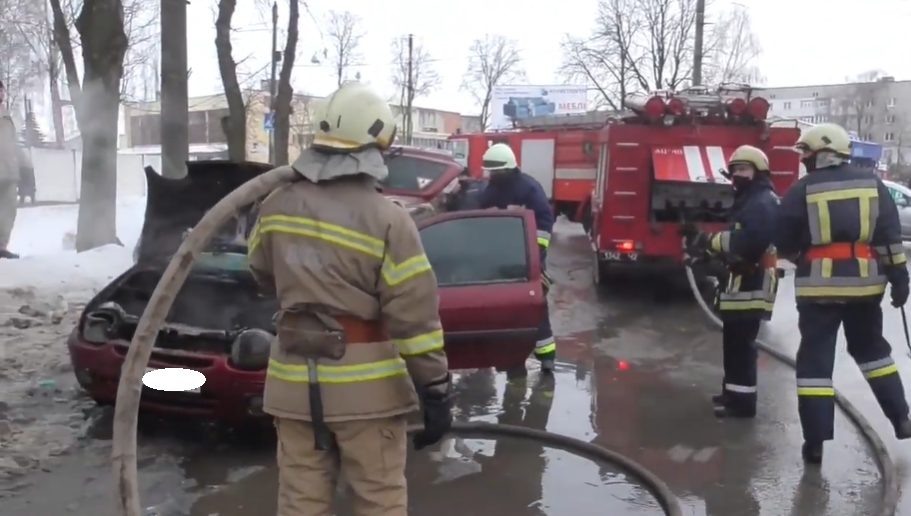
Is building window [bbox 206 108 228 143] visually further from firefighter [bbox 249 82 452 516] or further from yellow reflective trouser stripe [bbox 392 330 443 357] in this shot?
yellow reflective trouser stripe [bbox 392 330 443 357]

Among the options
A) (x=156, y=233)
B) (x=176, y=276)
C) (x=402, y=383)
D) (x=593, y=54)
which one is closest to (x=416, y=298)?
(x=402, y=383)

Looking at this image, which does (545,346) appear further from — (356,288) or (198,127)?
(198,127)

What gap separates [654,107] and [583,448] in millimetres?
6603

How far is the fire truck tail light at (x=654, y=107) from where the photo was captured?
11.0 metres

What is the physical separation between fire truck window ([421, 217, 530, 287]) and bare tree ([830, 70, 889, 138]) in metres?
85.2

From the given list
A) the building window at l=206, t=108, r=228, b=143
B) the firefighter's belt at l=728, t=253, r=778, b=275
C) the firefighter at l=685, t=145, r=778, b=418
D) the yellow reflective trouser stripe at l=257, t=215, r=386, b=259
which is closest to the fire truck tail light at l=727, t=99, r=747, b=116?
the firefighter at l=685, t=145, r=778, b=418

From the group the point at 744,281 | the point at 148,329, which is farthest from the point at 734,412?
the point at 148,329

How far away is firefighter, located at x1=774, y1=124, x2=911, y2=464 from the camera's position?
5172 millimetres

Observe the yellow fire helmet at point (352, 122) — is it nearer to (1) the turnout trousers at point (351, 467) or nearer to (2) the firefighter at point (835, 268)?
(1) the turnout trousers at point (351, 467)

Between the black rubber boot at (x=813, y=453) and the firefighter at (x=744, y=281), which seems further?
the firefighter at (x=744, y=281)

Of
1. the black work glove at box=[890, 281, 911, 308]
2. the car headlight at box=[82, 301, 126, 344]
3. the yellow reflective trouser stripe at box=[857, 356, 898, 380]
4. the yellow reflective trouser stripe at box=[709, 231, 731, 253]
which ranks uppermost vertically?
the yellow reflective trouser stripe at box=[709, 231, 731, 253]

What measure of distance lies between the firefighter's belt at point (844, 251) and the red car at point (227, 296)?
1.74 m

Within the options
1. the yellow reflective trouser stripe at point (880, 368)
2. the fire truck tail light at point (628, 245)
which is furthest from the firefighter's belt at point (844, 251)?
the fire truck tail light at point (628, 245)

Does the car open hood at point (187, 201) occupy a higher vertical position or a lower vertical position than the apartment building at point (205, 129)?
lower
